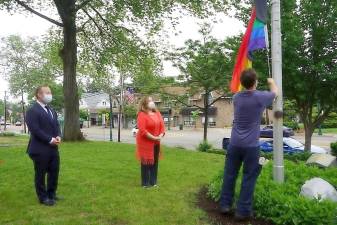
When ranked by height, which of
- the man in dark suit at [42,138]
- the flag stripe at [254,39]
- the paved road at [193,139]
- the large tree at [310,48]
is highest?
the large tree at [310,48]

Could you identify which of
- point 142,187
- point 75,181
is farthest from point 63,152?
point 142,187

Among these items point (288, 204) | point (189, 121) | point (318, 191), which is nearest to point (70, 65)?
point (318, 191)

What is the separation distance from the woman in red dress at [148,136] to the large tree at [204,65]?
60.2 feet

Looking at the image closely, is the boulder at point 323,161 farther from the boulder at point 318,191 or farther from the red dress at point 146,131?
the red dress at point 146,131

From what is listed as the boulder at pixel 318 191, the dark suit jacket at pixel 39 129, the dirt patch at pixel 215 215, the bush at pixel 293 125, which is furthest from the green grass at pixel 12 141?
the bush at pixel 293 125

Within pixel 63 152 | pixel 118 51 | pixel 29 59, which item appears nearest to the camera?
pixel 63 152

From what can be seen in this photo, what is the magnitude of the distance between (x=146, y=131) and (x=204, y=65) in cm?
2012

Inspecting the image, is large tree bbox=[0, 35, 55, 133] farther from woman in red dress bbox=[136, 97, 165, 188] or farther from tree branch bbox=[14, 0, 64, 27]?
woman in red dress bbox=[136, 97, 165, 188]

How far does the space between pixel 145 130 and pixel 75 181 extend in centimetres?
200

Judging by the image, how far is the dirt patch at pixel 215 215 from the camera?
6051 mm

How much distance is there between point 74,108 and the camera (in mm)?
21375

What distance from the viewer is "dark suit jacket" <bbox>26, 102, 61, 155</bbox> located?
22.7ft

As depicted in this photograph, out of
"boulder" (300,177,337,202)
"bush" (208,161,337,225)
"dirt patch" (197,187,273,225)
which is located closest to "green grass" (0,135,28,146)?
"dirt patch" (197,187,273,225)

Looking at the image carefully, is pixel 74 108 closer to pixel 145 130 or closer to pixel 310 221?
pixel 145 130
